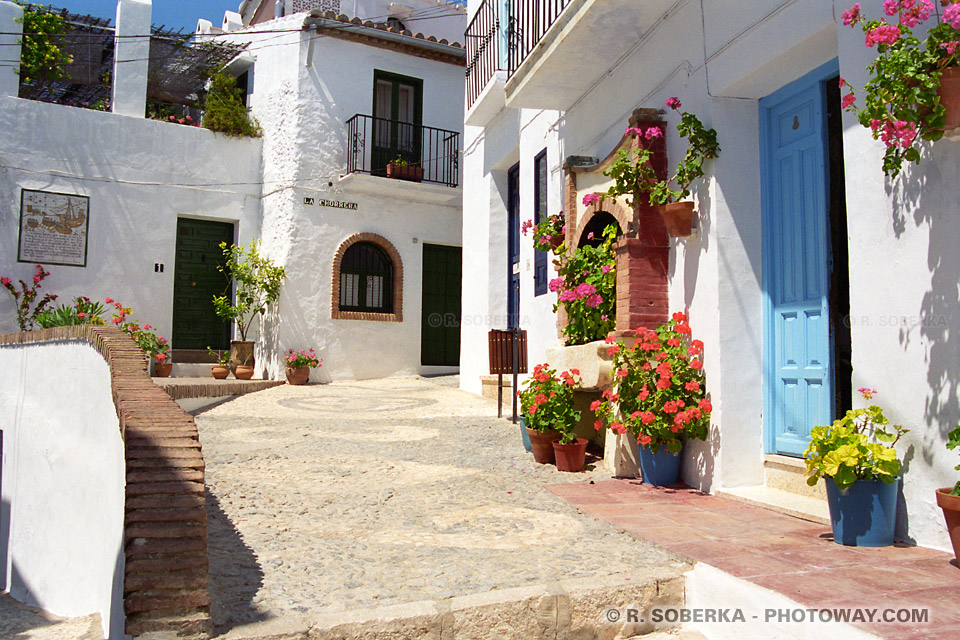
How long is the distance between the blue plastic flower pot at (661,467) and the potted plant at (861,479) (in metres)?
1.67

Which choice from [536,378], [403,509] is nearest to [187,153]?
[536,378]

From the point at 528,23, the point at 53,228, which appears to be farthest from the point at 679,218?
the point at 53,228

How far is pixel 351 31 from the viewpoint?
13.1 meters

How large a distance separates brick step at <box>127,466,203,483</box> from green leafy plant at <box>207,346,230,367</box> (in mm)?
9822

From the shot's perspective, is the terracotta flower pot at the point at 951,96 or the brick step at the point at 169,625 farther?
the terracotta flower pot at the point at 951,96

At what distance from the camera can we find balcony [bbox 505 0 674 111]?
565 centimetres

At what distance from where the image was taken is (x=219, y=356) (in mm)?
12617

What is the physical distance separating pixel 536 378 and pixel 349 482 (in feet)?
5.88

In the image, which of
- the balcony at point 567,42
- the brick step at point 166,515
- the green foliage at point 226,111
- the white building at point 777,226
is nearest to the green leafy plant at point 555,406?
the white building at point 777,226

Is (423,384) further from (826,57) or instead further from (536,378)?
(826,57)

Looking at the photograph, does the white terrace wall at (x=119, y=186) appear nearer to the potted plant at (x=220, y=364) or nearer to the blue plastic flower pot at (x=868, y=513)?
the potted plant at (x=220, y=364)

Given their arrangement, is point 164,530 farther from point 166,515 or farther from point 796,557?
point 796,557

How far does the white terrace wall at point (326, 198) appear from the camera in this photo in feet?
40.9

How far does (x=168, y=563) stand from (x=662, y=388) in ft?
11.0
